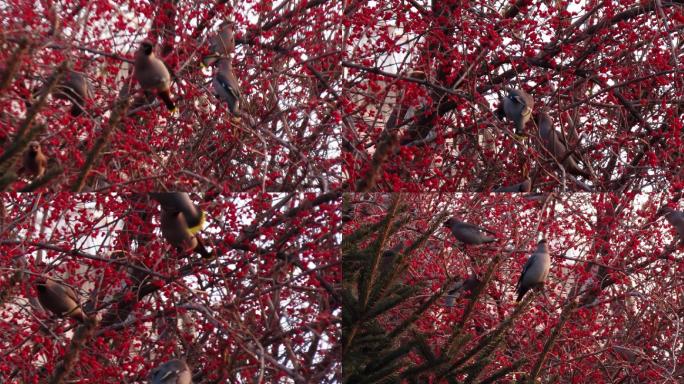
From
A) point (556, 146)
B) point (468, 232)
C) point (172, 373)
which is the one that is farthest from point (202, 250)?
point (556, 146)

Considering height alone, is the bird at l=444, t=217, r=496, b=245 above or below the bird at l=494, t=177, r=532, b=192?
below

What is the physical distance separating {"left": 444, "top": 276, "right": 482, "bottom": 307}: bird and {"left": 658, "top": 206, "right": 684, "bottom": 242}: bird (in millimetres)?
881

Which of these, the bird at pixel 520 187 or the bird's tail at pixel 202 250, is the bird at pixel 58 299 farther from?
the bird at pixel 520 187

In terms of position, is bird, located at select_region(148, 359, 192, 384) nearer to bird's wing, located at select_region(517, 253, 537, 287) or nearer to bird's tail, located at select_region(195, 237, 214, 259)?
bird's tail, located at select_region(195, 237, 214, 259)

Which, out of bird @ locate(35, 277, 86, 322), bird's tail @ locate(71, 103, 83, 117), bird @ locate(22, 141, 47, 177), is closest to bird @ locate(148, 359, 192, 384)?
bird @ locate(35, 277, 86, 322)

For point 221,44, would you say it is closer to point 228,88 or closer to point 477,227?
point 228,88

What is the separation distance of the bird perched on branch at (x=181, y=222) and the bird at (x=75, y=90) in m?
0.34

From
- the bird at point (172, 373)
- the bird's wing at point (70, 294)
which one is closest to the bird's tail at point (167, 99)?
the bird's wing at point (70, 294)

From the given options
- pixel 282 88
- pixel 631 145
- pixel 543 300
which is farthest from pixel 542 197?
pixel 282 88

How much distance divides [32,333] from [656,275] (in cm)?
207

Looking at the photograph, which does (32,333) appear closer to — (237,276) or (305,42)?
(237,276)

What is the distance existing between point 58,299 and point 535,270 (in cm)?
144

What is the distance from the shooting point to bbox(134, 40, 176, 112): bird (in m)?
2.51

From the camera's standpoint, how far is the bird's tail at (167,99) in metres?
2.56
